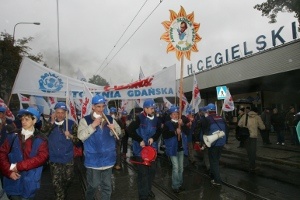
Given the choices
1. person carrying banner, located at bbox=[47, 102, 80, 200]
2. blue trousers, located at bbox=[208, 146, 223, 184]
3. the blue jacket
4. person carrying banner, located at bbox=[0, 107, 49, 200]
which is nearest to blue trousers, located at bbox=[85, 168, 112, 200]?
person carrying banner, located at bbox=[47, 102, 80, 200]

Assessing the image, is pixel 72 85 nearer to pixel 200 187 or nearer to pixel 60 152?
pixel 60 152

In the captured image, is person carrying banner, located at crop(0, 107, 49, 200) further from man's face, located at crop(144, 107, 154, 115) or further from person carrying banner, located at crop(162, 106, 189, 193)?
person carrying banner, located at crop(162, 106, 189, 193)

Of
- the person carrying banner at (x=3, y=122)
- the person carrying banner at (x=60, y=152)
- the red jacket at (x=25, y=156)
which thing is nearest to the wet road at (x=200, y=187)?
the person carrying banner at (x=60, y=152)

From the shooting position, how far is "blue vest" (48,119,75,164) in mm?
4832

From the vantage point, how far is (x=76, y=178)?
25.2ft

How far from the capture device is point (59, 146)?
4.85 meters

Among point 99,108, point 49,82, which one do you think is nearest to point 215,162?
point 99,108

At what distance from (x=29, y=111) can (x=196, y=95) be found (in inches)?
253

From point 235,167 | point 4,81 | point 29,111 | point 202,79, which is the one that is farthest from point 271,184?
point 4,81

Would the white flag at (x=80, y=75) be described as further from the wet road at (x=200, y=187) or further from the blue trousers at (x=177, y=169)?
the blue trousers at (x=177, y=169)

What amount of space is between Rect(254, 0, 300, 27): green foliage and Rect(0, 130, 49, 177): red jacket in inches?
448

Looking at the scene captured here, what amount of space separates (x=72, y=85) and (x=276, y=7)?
34.7 feet

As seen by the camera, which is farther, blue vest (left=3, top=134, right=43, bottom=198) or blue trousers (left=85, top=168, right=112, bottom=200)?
blue trousers (left=85, top=168, right=112, bottom=200)

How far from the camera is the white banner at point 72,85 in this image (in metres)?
5.91
